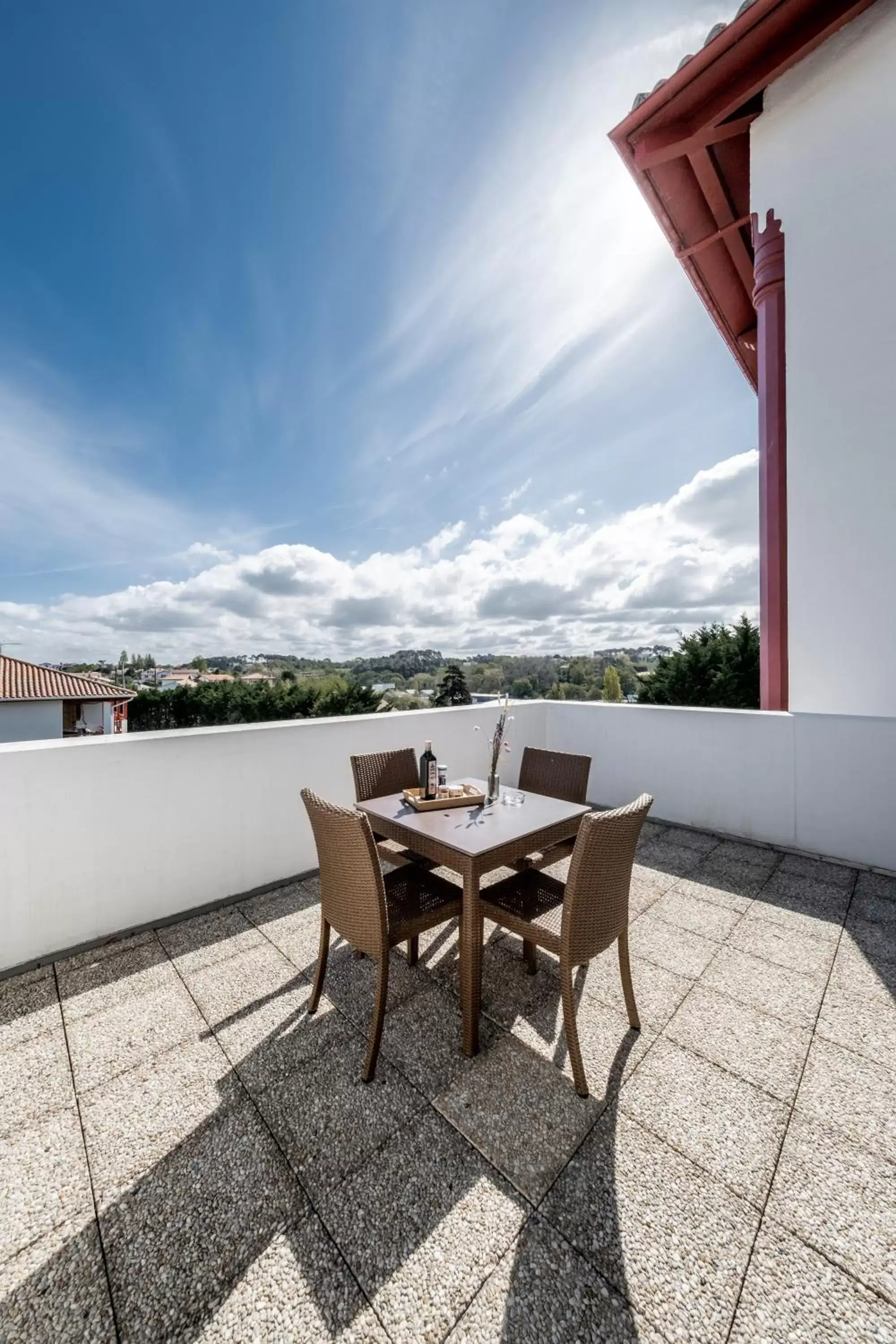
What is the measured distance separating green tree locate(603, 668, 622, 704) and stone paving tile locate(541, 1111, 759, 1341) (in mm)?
6375

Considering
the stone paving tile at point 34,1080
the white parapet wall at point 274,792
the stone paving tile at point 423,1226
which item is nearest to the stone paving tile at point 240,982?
the stone paving tile at point 34,1080

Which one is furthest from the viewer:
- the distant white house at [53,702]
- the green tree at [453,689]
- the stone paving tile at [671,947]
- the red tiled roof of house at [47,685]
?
the distant white house at [53,702]

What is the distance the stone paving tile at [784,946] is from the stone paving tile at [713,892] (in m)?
0.16

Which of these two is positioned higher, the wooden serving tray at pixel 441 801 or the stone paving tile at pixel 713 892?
the wooden serving tray at pixel 441 801

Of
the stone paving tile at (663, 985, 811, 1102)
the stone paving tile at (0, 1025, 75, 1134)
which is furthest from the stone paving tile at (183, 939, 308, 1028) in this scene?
the stone paving tile at (663, 985, 811, 1102)

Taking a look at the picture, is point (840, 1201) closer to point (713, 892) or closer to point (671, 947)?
point (671, 947)

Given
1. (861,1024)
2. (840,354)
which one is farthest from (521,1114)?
(840,354)

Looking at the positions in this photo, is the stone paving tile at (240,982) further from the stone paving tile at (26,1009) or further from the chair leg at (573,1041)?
the chair leg at (573,1041)

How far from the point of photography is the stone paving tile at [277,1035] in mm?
1591

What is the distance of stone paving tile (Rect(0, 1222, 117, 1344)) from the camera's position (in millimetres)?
946

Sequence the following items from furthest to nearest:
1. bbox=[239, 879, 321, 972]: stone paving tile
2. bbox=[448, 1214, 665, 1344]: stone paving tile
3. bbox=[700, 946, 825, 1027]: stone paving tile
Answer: bbox=[239, 879, 321, 972]: stone paving tile
bbox=[700, 946, 825, 1027]: stone paving tile
bbox=[448, 1214, 665, 1344]: stone paving tile

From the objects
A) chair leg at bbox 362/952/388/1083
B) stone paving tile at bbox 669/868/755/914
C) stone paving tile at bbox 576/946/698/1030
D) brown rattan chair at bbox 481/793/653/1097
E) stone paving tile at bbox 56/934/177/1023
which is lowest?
stone paving tile at bbox 669/868/755/914

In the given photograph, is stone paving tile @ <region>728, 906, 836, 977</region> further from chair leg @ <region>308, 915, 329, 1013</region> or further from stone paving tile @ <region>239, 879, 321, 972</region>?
stone paving tile @ <region>239, 879, 321, 972</region>

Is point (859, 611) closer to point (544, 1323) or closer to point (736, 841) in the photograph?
point (736, 841)
